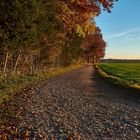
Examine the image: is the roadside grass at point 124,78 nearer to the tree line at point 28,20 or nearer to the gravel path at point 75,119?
the tree line at point 28,20

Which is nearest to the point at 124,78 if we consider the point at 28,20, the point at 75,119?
the point at 28,20

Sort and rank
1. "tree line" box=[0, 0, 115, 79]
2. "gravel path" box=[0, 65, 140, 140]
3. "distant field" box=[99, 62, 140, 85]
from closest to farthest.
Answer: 1. "gravel path" box=[0, 65, 140, 140]
2. "tree line" box=[0, 0, 115, 79]
3. "distant field" box=[99, 62, 140, 85]

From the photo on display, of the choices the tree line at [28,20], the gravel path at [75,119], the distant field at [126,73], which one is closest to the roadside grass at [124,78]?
the distant field at [126,73]

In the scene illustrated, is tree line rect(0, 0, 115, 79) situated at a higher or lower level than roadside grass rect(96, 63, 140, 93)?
higher

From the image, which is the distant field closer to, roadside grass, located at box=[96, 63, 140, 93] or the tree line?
roadside grass, located at box=[96, 63, 140, 93]

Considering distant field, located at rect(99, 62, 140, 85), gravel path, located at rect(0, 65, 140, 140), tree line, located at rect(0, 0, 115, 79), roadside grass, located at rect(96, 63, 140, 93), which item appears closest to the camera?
gravel path, located at rect(0, 65, 140, 140)

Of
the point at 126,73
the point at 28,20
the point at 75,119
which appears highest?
the point at 28,20

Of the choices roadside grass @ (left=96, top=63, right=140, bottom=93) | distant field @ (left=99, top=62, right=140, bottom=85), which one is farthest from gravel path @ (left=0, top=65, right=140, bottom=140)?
distant field @ (left=99, top=62, right=140, bottom=85)

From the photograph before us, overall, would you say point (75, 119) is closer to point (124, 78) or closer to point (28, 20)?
point (28, 20)

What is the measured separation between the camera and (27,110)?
15.7 metres

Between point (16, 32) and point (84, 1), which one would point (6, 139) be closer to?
point (16, 32)

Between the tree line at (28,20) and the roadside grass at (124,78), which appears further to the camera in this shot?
the roadside grass at (124,78)

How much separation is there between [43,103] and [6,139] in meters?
7.56

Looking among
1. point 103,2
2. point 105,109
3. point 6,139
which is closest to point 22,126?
point 6,139
